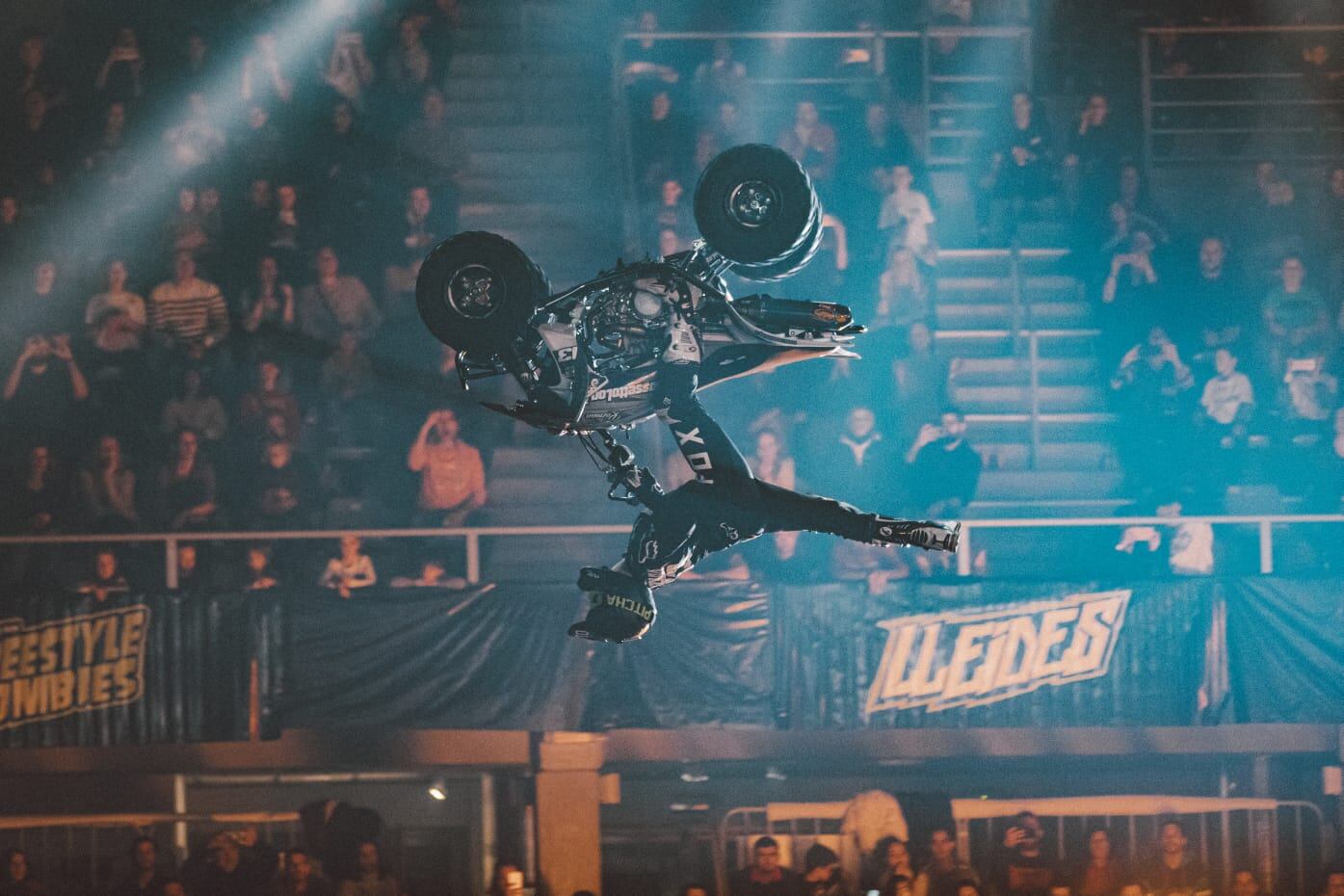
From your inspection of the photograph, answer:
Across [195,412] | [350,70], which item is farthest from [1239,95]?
[195,412]

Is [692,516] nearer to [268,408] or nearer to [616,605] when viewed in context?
[616,605]

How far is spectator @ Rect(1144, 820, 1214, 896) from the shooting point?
11930 millimetres

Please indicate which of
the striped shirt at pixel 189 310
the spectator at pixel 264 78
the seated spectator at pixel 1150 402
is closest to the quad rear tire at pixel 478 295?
the striped shirt at pixel 189 310

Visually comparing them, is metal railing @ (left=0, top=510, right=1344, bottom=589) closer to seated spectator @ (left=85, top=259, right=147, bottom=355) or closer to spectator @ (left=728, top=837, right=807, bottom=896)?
seated spectator @ (left=85, top=259, right=147, bottom=355)

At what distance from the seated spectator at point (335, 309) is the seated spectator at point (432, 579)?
7.24 ft

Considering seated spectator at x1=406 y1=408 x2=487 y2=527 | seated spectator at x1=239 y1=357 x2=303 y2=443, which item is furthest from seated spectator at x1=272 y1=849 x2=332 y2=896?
seated spectator at x1=239 y1=357 x2=303 y2=443

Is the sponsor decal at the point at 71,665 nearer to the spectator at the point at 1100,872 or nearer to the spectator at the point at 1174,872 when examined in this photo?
the spectator at the point at 1100,872

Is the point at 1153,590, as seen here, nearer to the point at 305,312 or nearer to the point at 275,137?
the point at 305,312

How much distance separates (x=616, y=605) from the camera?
652 cm

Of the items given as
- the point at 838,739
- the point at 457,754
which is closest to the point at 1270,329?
the point at 838,739

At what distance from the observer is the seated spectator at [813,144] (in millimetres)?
14727

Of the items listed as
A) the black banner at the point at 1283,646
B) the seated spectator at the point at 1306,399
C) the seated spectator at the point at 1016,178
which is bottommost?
the black banner at the point at 1283,646

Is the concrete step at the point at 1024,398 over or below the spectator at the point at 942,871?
over

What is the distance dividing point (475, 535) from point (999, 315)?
5.03m
